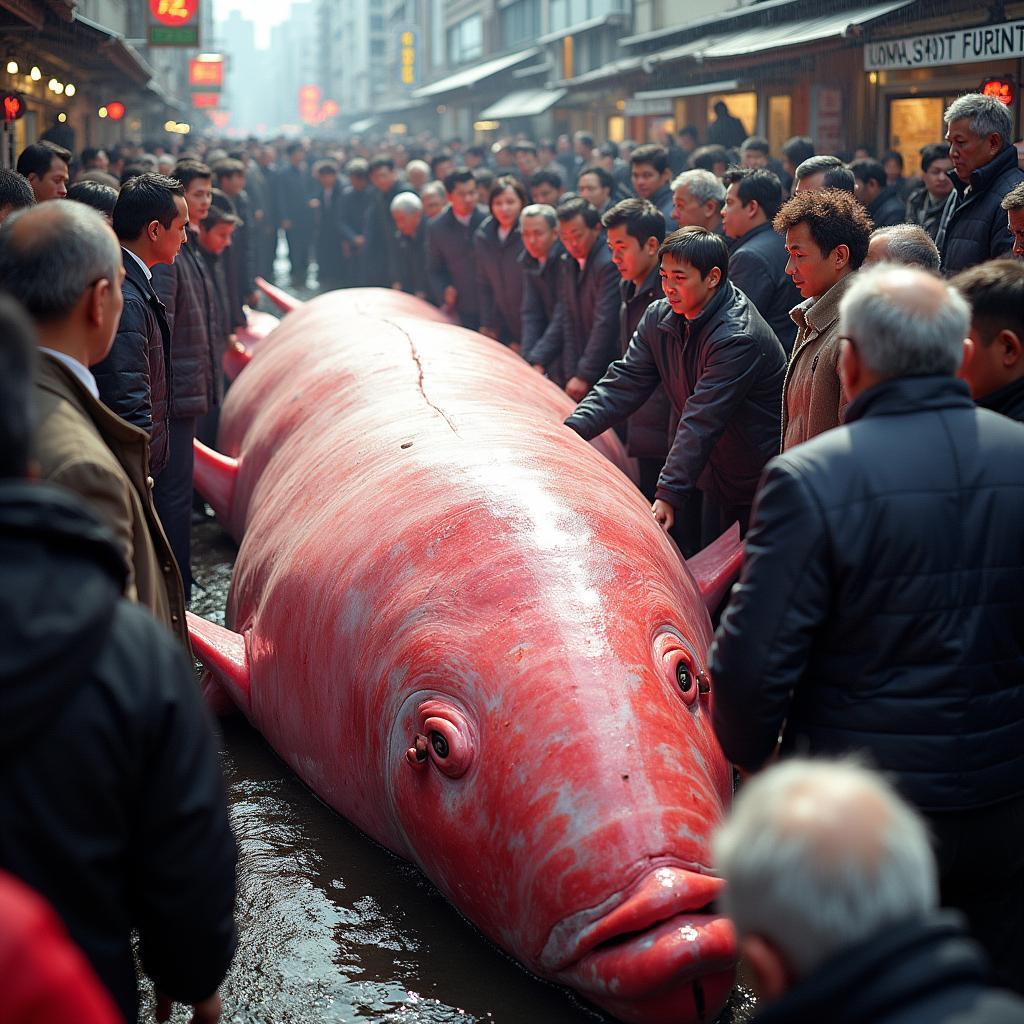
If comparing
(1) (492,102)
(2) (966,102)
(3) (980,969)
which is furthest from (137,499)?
(1) (492,102)

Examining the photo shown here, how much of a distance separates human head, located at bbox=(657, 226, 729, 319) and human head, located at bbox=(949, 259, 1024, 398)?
2206 mm

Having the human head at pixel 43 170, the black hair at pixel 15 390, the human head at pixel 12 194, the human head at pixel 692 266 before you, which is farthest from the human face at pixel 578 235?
the black hair at pixel 15 390

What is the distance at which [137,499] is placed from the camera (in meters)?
2.93

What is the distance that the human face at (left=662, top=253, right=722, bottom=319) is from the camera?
5367 mm

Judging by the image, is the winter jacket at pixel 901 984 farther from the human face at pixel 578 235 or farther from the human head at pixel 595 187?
the human head at pixel 595 187

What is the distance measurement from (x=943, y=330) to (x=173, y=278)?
464 cm

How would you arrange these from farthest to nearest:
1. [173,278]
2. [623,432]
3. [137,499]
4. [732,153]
A: [732,153], [623,432], [173,278], [137,499]

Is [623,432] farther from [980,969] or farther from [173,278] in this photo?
[980,969]

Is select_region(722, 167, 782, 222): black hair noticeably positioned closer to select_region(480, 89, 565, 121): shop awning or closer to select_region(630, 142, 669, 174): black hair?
select_region(630, 142, 669, 174): black hair

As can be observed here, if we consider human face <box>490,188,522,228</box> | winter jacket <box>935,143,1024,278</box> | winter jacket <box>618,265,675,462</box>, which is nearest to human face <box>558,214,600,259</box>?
winter jacket <box>618,265,675,462</box>

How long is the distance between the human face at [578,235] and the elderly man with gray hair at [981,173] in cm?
231

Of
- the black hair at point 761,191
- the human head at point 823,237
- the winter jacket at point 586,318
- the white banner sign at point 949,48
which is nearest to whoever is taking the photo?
the human head at point 823,237

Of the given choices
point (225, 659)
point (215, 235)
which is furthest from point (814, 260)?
point (215, 235)

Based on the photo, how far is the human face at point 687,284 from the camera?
211 inches
